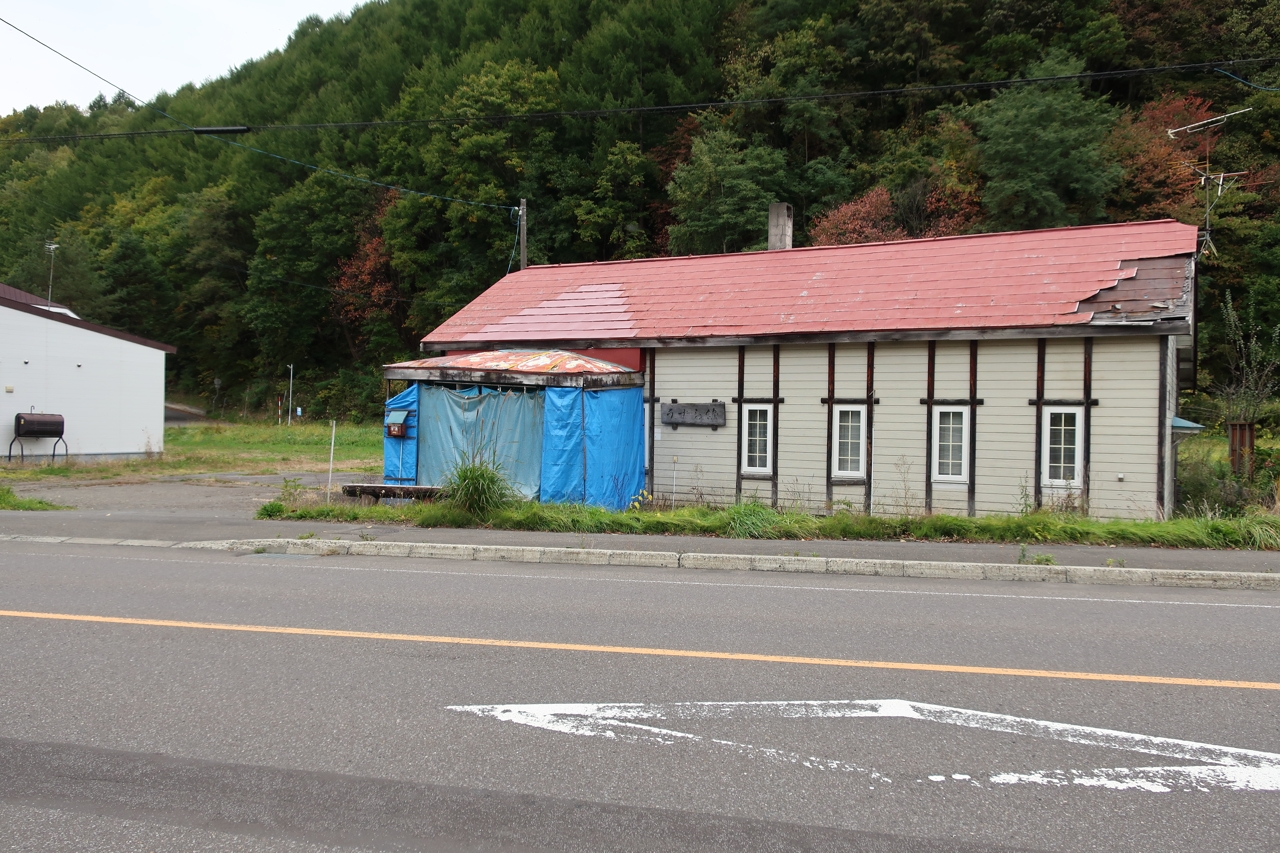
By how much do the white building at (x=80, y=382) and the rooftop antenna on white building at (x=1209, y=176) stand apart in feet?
124

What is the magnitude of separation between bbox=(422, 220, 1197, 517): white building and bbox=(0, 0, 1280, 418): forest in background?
13.5m

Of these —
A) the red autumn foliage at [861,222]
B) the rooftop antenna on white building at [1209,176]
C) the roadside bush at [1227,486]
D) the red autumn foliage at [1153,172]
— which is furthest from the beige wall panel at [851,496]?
the red autumn foliage at [1153,172]

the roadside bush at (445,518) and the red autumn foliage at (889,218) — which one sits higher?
the red autumn foliage at (889,218)

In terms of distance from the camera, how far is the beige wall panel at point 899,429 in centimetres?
1605

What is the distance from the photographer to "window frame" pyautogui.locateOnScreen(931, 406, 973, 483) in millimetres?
15727

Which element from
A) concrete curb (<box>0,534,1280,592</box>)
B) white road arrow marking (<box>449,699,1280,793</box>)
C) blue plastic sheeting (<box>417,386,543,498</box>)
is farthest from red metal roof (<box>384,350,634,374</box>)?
white road arrow marking (<box>449,699,1280,793</box>)

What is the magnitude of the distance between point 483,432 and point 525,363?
1.61 metres

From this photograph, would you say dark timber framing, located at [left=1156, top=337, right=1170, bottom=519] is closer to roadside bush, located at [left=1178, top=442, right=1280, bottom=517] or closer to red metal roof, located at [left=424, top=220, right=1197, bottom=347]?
roadside bush, located at [left=1178, top=442, right=1280, bottom=517]

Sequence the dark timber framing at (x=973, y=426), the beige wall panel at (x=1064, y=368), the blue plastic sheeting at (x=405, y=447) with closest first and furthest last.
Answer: the beige wall panel at (x=1064, y=368), the dark timber framing at (x=973, y=426), the blue plastic sheeting at (x=405, y=447)

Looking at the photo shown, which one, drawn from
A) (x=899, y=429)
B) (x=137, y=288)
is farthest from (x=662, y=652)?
(x=137, y=288)

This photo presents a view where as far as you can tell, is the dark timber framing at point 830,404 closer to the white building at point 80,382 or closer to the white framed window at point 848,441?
the white framed window at point 848,441

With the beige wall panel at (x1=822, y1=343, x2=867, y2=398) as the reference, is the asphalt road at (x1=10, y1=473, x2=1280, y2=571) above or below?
below

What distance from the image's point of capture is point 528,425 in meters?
16.1

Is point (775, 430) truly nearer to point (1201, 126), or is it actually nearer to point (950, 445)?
point (950, 445)
